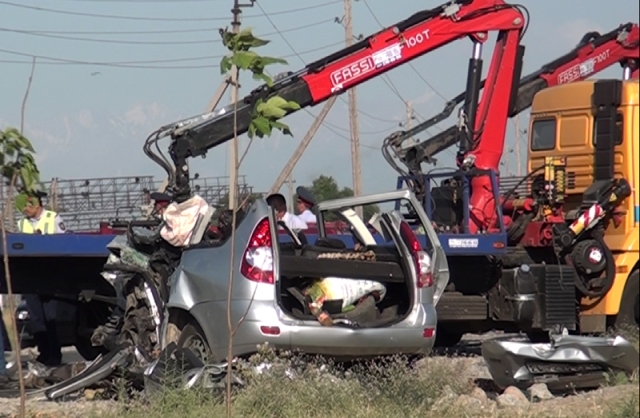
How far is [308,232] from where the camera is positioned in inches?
513

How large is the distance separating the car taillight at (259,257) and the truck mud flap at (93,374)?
1.62 m

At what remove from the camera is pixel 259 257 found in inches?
332

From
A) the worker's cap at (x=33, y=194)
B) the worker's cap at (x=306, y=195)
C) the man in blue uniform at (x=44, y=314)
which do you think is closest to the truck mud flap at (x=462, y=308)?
the worker's cap at (x=306, y=195)

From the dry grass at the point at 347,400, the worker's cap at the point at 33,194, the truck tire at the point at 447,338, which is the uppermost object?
the worker's cap at the point at 33,194

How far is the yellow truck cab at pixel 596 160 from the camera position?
12.6 m

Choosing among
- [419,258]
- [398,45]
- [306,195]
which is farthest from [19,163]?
[398,45]

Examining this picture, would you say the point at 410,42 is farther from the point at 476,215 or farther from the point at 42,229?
the point at 42,229

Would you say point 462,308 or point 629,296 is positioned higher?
point 629,296

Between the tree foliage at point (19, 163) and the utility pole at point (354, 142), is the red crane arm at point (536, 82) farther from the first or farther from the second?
the utility pole at point (354, 142)

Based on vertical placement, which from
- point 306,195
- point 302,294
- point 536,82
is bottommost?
point 302,294

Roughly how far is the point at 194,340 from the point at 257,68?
2.75 metres

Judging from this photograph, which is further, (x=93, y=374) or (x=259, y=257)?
(x=93, y=374)

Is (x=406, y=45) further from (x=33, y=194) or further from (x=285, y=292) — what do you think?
(x=33, y=194)

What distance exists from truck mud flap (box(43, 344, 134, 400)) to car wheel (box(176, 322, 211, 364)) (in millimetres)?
708
